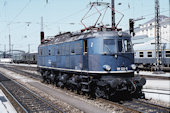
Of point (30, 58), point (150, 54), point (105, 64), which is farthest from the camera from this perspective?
point (30, 58)

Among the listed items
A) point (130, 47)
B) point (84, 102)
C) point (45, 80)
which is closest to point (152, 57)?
point (45, 80)

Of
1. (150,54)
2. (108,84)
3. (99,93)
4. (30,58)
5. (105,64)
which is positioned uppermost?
(150,54)

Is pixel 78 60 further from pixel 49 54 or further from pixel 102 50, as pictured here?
pixel 49 54

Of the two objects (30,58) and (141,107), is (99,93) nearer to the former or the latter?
(141,107)

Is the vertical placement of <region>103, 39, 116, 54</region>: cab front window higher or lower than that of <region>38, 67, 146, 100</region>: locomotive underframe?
higher

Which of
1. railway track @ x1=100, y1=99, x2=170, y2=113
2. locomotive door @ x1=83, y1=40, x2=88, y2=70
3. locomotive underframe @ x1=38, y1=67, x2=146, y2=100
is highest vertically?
locomotive door @ x1=83, y1=40, x2=88, y2=70

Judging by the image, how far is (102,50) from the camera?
41.1 ft

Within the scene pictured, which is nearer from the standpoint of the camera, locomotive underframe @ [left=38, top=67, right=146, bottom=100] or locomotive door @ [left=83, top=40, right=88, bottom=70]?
locomotive underframe @ [left=38, top=67, right=146, bottom=100]

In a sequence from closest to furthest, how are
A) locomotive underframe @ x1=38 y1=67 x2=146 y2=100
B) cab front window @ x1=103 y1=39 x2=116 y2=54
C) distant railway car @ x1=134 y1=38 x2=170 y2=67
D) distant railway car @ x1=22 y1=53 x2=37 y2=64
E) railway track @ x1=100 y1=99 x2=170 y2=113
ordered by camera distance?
railway track @ x1=100 y1=99 x2=170 y2=113 → locomotive underframe @ x1=38 y1=67 x2=146 y2=100 → cab front window @ x1=103 y1=39 x2=116 y2=54 → distant railway car @ x1=134 y1=38 x2=170 y2=67 → distant railway car @ x1=22 y1=53 x2=37 y2=64

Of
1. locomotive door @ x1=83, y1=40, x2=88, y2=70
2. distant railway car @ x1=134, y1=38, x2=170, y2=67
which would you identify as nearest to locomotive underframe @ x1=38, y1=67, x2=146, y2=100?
locomotive door @ x1=83, y1=40, x2=88, y2=70

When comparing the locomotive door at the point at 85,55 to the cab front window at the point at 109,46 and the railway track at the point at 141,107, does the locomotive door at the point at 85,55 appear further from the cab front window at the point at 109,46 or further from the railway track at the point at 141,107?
the railway track at the point at 141,107

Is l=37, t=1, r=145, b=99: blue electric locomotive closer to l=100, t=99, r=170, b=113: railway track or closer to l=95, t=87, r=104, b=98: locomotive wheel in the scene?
l=95, t=87, r=104, b=98: locomotive wheel

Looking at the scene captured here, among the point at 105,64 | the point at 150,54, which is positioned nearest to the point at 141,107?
the point at 105,64

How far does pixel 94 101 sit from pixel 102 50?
3193mm
